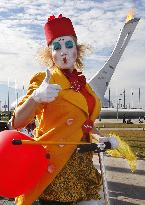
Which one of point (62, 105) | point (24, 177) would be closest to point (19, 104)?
point (62, 105)

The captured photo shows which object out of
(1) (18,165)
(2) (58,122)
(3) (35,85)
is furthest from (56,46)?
(1) (18,165)

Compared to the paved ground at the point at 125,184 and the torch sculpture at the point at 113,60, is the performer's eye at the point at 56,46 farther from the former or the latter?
the torch sculpture at the point at 113,60

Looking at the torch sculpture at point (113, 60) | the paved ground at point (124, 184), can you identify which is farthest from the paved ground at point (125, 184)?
the torch sculpture at point (113, 60)

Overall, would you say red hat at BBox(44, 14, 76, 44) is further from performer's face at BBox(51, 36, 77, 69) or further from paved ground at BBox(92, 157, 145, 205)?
paved ground at BBox(92, 157, 145, 205)

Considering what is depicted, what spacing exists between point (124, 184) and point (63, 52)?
596cm

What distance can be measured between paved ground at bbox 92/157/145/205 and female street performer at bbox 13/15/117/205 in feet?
13.7

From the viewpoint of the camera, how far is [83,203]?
342 centimetres

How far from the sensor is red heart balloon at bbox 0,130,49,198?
2969mm

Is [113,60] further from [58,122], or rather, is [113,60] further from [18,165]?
[18,165]

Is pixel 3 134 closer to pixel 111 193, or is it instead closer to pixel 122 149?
pixel 122 149

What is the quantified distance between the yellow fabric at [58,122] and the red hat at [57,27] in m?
0.32

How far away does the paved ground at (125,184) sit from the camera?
7.75m

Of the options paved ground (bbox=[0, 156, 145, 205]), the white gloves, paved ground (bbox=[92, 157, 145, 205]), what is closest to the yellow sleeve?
the white gloves

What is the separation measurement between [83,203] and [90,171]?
0.23 meters
